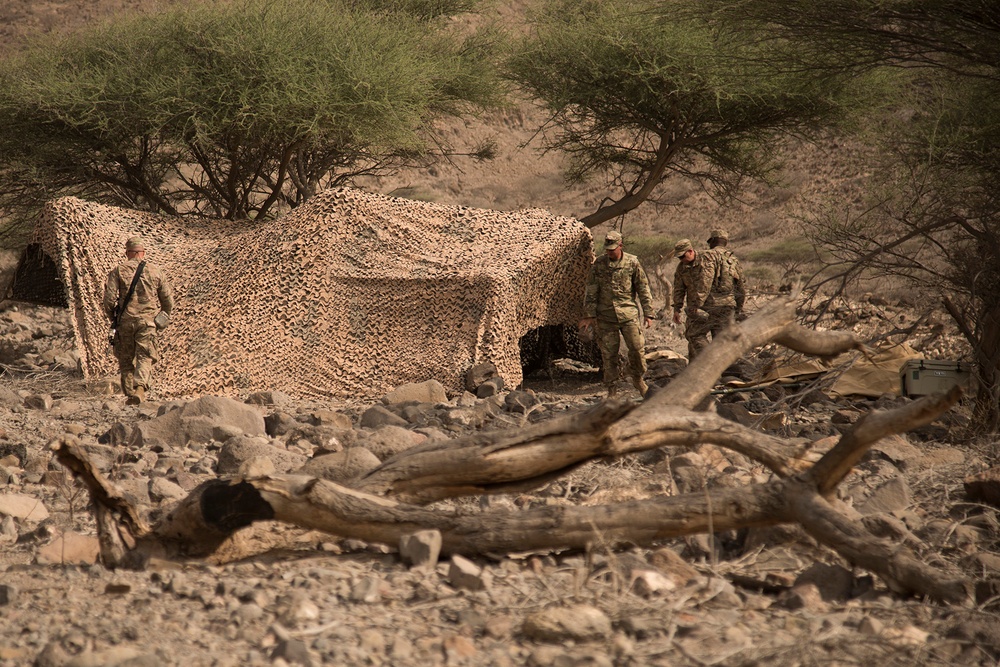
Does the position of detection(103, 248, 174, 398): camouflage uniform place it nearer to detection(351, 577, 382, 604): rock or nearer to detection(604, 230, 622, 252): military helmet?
detection(604, 230, 622, 252): military helmet

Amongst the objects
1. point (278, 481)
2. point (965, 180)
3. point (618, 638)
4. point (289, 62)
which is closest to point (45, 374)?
point (289, 62)

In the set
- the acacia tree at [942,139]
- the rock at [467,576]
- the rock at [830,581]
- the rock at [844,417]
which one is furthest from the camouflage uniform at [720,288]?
the rock at [467,576]

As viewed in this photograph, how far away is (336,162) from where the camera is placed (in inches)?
645

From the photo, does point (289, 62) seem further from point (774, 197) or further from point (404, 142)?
point (774, 197)

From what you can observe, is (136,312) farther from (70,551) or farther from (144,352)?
(70,551)

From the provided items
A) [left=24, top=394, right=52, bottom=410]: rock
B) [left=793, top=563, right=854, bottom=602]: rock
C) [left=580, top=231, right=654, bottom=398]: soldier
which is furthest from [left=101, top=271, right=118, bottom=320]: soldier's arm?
[left=793, top=563, right=854, bottom=602]: rock

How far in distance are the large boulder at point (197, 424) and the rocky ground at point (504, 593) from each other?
2.35 feet

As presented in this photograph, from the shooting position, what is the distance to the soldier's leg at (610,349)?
848 cm

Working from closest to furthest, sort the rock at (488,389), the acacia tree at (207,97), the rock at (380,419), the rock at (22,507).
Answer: the rock at (22,507) → the rock at (380,419) → the rock at (488,389) → the acacia tree at (207,97)

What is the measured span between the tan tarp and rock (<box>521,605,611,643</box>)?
17.1 feet

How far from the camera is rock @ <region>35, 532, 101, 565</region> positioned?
142 inches

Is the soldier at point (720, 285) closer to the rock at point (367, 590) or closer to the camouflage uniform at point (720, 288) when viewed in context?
the camouflage uniform at point (720, 288)

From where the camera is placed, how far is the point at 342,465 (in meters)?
4.53

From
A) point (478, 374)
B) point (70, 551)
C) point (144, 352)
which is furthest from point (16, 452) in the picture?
point (478, 374)
